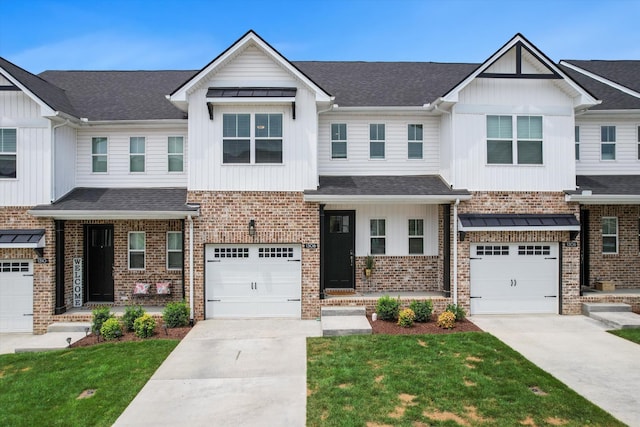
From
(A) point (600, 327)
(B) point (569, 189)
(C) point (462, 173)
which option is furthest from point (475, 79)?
(A) point (600, 327)

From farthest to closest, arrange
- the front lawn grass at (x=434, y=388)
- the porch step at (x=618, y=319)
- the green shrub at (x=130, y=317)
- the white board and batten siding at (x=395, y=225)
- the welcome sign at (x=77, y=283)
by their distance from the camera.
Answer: the white board and batten siding at (x=395, y=225), the welcome sign at (x=77, y=283), the green shrub at (x=130, y=317), the porch step at (x=618, y=319), the front lawn grass at (x=434, y=388)

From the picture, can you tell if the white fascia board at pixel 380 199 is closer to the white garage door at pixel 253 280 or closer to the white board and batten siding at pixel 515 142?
the white board and batten siding at pixel 515 142

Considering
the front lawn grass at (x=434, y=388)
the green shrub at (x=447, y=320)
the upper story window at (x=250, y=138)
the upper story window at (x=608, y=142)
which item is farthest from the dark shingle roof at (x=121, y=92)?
the upper story window at (x=608, y=142)

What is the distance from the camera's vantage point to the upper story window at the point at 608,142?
1481 centimetres

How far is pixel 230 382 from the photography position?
8516 millimetres

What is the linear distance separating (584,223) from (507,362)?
27.9ft

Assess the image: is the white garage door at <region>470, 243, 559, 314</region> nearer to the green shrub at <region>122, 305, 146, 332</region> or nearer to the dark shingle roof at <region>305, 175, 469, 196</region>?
the dark shingle roof at <region>305, 175, 469, 196</region>

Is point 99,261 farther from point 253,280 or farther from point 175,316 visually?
point 253,280

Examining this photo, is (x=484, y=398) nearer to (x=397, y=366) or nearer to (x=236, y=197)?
(x=397, y=366)

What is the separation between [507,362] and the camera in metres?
9.09

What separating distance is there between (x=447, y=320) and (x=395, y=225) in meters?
3.92

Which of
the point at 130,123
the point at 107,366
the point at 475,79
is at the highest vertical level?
the point at 475,79

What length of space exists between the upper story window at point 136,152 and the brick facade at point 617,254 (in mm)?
15313

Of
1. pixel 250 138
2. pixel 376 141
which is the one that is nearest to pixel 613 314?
pixel 376 141
